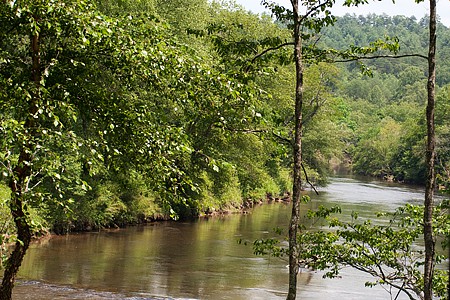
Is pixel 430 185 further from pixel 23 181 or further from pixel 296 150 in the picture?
pixel 23 181

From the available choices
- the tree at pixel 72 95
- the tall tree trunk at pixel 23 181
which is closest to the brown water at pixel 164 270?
the tall tree trunk at pixel 23 181

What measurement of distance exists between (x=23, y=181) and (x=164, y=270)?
12.9 m

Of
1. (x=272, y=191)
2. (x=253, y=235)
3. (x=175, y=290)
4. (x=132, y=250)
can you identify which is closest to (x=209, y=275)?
(x=175, y=290)

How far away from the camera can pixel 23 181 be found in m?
6.92

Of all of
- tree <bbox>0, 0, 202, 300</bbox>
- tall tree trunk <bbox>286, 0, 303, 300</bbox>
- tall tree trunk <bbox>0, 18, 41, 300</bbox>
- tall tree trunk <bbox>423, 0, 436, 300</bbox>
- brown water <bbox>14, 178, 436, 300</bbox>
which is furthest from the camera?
brown water <bbox>14, 178, 436, 300</bbox>

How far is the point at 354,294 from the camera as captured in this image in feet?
57.9

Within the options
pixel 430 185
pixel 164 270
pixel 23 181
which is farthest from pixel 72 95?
pixel 164 270

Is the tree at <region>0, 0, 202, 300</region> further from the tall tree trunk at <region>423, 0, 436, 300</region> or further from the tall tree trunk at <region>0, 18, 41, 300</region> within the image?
the tall tree trunk at <region>423, 0, 436, 300</region>

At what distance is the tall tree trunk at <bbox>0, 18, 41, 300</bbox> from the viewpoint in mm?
6406

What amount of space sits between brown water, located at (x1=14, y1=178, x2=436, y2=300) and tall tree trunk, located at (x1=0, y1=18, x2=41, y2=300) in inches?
287

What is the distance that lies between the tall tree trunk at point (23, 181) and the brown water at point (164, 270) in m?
7.30

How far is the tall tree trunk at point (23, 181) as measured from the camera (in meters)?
6.41

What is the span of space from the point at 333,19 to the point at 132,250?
48.1ft

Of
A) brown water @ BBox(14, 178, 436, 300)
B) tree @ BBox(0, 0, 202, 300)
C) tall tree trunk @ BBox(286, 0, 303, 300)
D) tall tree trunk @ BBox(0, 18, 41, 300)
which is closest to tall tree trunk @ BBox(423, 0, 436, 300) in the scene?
tall tree trunk @ BBox(286, 0, 303, 300)
